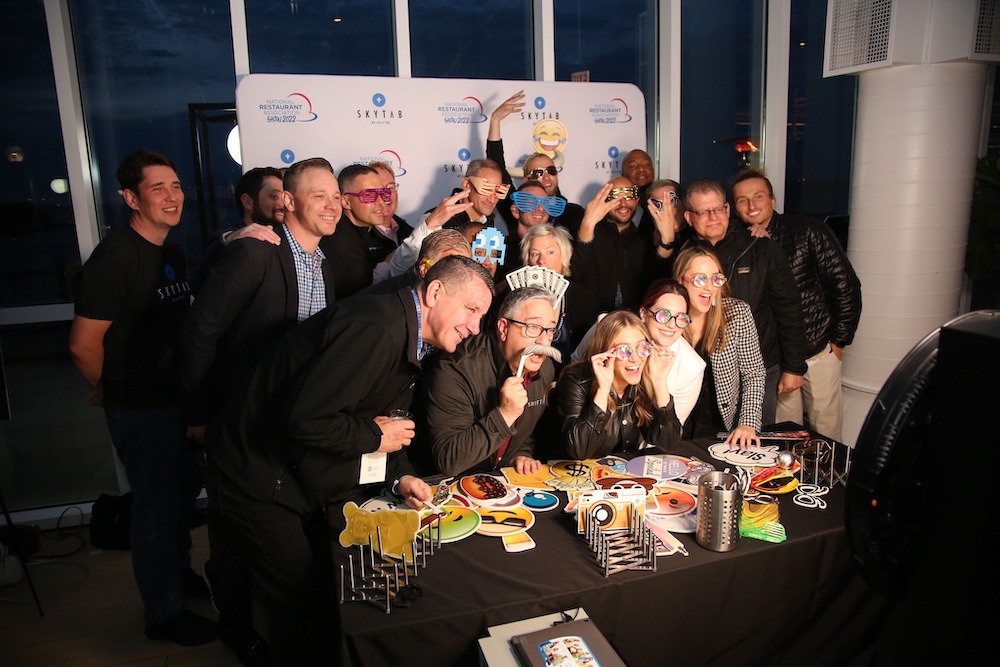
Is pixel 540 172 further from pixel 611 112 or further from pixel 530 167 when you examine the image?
pixel 611 112

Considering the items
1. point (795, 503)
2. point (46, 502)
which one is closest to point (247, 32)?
point (46, 502)

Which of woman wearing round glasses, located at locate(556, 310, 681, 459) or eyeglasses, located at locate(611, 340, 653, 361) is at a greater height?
eyeglasses, located at locate(611, 340, 653, 361)

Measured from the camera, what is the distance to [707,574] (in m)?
1.65

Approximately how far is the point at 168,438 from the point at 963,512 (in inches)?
101

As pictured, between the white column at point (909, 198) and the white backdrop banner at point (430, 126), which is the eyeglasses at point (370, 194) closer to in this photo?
the white backdrop banner at point (430, 126)

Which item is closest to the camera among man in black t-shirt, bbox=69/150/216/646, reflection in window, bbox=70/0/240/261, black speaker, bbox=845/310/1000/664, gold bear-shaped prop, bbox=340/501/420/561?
black speaker, bbox=845/310/1000/664

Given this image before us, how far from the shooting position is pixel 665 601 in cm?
162

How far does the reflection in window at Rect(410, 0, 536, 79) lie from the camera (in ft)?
13.4

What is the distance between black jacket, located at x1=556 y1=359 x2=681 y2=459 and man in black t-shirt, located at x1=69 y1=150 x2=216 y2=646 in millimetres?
1521

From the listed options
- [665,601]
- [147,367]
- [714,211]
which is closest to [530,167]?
[714,211]

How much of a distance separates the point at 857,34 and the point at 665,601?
3.57 metres

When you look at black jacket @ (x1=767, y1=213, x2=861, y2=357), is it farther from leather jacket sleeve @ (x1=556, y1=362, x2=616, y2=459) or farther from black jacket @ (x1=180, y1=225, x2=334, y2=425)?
black jacket @ (x1=180, y1=225, x2=334, y2=425)

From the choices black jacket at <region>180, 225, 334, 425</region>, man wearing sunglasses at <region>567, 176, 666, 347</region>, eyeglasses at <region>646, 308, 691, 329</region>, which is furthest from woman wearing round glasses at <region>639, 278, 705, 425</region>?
black jacket at <region>180, 225, 334, 425</region>

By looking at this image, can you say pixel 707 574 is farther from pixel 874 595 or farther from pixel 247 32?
pixel 247 32
